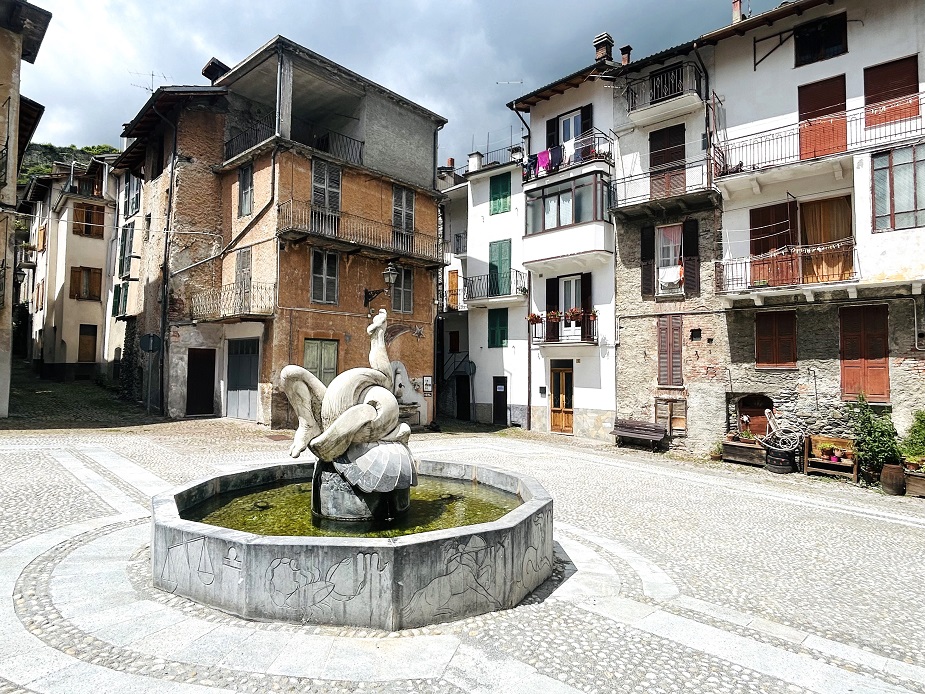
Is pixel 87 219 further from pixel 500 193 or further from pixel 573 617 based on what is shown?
pixel 573 617

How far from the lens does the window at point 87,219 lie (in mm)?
30828

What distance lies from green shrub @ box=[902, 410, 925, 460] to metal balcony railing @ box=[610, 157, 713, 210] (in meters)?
9.36

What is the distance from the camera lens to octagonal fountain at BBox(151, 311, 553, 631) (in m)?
4.65

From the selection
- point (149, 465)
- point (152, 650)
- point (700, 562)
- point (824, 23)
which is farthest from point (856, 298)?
point (149, 465)

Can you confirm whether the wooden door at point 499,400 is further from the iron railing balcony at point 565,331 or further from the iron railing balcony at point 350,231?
the iron railing balcony at point 350,231

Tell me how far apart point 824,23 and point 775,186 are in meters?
5.34

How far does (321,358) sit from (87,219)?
21.5 metres

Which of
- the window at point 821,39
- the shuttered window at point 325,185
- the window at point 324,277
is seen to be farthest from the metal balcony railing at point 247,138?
the window at point 821,39

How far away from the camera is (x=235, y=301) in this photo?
20.9 meters

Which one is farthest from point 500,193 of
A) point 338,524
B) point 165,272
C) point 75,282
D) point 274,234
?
point 75,282

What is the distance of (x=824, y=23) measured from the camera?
1697 centimetres

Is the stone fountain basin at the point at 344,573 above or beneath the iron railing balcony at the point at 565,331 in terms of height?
beneath

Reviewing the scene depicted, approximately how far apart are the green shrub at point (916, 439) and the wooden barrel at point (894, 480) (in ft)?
Answer: 2.90

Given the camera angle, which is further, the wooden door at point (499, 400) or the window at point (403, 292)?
the wooden door at point (499, 400)
